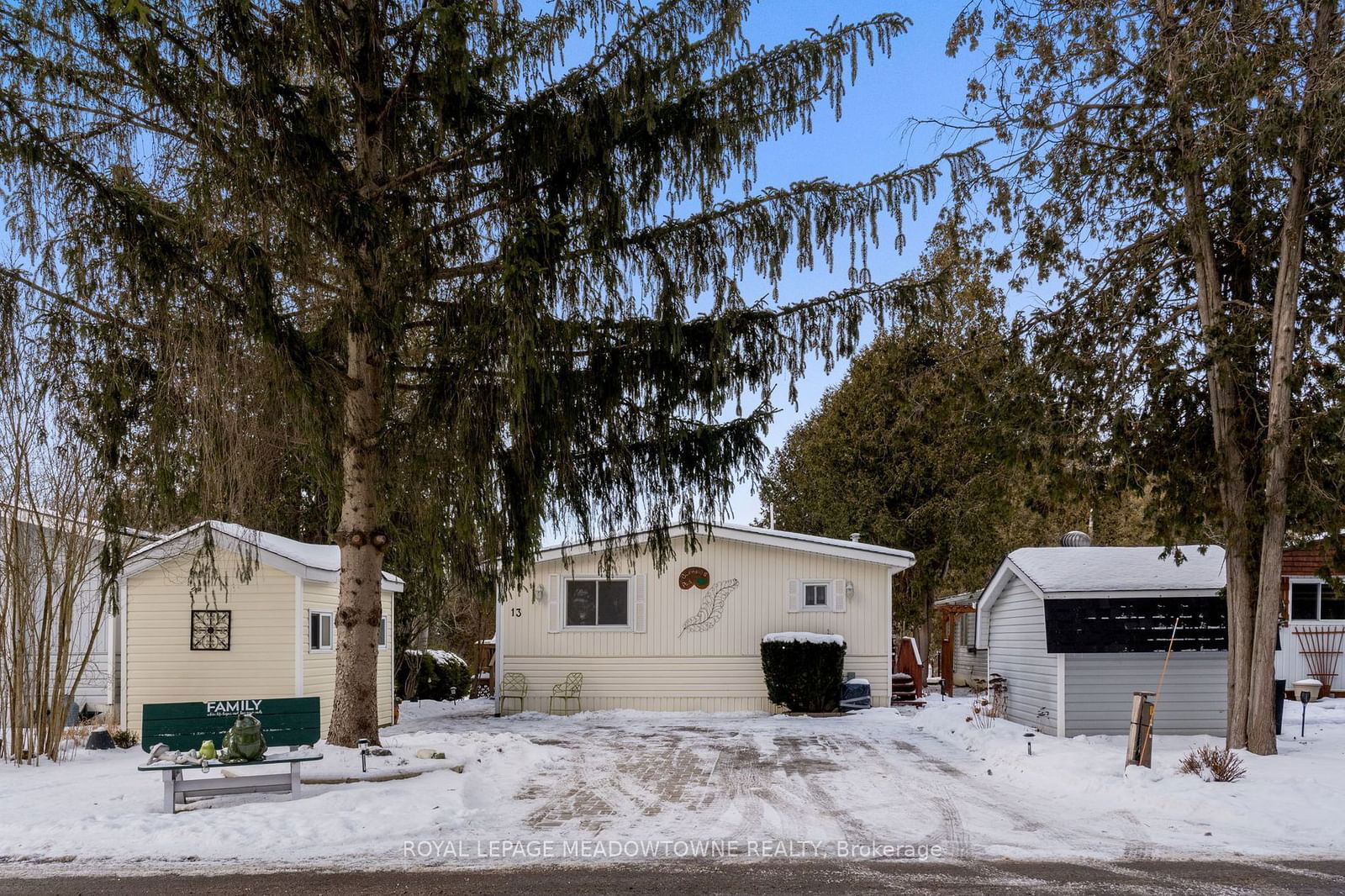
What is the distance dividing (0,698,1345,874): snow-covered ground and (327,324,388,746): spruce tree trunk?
0.55 m

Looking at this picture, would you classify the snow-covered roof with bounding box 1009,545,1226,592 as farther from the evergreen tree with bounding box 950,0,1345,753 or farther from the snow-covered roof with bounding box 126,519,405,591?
the snow-covered roof with bounding box 126,519,405,591

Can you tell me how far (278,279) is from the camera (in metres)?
10.3

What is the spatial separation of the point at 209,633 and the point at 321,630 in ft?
4.83

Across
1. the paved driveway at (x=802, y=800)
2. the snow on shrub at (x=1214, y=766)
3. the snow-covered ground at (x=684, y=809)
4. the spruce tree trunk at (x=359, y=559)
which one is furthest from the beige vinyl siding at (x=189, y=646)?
the snow on shrub at (x=1214, y=766)

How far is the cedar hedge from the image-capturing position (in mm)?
18108

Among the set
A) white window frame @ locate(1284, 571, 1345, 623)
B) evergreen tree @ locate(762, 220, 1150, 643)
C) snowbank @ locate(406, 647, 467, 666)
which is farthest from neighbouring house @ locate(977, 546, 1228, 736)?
snowbank @ locate(406, 647, 467, 666)

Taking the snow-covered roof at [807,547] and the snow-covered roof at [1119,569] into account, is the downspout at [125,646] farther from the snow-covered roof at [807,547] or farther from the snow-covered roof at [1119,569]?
the snow-covered roof at [1119,569]

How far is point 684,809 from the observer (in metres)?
9.02

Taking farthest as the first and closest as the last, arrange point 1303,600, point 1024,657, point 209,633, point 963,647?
point 963,647 → point 1303,600 → point 1024,657 → point 209,633

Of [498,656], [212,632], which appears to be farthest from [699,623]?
[212,632]

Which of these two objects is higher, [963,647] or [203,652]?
[203,652]

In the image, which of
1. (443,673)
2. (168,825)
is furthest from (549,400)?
(443,673)

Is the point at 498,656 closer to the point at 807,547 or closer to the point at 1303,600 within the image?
the point at 807,547

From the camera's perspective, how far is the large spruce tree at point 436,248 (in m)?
8.16
